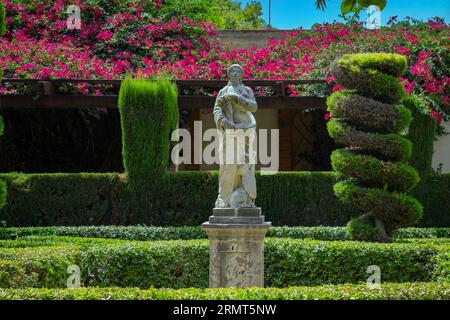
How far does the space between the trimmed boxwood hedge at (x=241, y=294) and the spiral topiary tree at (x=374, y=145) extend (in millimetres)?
5734

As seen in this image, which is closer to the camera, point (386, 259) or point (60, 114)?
point (386, 259)

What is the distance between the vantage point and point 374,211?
1271 centimetres

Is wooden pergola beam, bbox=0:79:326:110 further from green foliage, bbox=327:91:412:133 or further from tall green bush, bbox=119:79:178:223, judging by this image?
green foliage, bbox=327:91:412:133

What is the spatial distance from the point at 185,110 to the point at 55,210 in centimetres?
468

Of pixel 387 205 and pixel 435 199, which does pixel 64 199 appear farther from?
pixel 435 199

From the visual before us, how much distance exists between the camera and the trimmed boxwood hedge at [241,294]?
21.4 ft

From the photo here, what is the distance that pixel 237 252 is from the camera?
9.40 meters

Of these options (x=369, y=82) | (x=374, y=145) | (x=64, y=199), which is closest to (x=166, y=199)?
(x=64, y=199)

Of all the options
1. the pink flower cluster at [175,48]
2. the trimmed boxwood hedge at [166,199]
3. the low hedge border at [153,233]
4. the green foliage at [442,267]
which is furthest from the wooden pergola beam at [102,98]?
the green foliage at [442,267]

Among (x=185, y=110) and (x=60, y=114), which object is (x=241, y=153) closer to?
(x=185, y=110)

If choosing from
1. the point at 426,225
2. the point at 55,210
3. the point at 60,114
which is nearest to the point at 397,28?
the point at 426,225

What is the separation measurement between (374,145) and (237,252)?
166 inches

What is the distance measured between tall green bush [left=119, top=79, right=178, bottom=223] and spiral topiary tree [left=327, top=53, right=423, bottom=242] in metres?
3.41

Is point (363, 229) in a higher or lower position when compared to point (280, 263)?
higher
